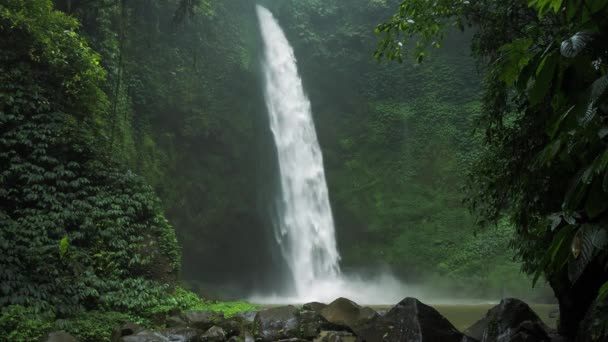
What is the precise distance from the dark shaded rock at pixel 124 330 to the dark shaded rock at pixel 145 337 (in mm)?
288

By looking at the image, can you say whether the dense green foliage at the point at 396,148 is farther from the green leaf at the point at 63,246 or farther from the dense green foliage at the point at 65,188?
the green leaf at the point at 63,246

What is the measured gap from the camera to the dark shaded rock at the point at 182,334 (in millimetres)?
6347

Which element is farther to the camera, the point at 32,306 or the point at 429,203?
the point at 429,203

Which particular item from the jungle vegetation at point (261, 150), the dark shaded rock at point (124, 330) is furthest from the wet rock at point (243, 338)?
the jungle vegetation at point (261, 150)

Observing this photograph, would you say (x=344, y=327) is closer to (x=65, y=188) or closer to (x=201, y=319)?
(x=201, y=319)

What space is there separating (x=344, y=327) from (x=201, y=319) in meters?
2.26

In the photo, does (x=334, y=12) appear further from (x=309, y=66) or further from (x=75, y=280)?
(x=75, y=280)

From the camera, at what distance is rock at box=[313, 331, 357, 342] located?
21.5 feet

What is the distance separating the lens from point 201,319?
23.6 feet

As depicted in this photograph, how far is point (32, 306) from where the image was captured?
6.29 m

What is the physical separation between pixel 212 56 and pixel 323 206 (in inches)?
296

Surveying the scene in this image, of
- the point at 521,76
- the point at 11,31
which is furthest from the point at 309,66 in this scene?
the point at 521,76

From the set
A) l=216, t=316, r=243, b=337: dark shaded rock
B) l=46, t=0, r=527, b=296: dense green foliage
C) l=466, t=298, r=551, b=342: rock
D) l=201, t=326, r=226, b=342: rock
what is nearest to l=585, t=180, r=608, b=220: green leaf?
l=466, t=298, r=551, b=342: rock

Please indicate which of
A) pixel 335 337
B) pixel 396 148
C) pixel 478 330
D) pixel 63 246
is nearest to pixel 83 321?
pixel 63 246
